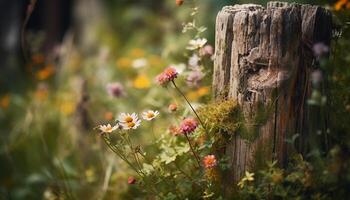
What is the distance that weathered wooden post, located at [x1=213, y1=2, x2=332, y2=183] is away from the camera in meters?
2.39

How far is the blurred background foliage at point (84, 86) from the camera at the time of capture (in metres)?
3.38

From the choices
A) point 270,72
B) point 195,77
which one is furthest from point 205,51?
point 270,72

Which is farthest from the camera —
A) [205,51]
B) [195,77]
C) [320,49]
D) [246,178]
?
[195,77]

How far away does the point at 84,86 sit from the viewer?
13.8 ft

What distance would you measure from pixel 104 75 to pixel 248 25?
11.1 feet

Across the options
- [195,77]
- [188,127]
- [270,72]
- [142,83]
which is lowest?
[188,127]

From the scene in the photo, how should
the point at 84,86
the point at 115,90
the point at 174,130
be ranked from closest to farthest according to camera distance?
the point at 174,130 → the point at 115,90 → the point at 84,86

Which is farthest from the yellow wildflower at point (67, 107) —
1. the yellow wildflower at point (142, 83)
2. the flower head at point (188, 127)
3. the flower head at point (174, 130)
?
the flower head at point (188, 127)

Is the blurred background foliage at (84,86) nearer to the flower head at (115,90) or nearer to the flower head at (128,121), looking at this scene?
the flower head at (115,90)

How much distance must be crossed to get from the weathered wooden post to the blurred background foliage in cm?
27

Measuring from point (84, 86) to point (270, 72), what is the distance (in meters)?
2.06

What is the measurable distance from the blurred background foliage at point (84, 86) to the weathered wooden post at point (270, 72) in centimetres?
27

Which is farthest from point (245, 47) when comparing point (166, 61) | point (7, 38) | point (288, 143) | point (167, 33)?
point (7, 38)

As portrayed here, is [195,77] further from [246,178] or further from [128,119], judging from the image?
[246,178]
